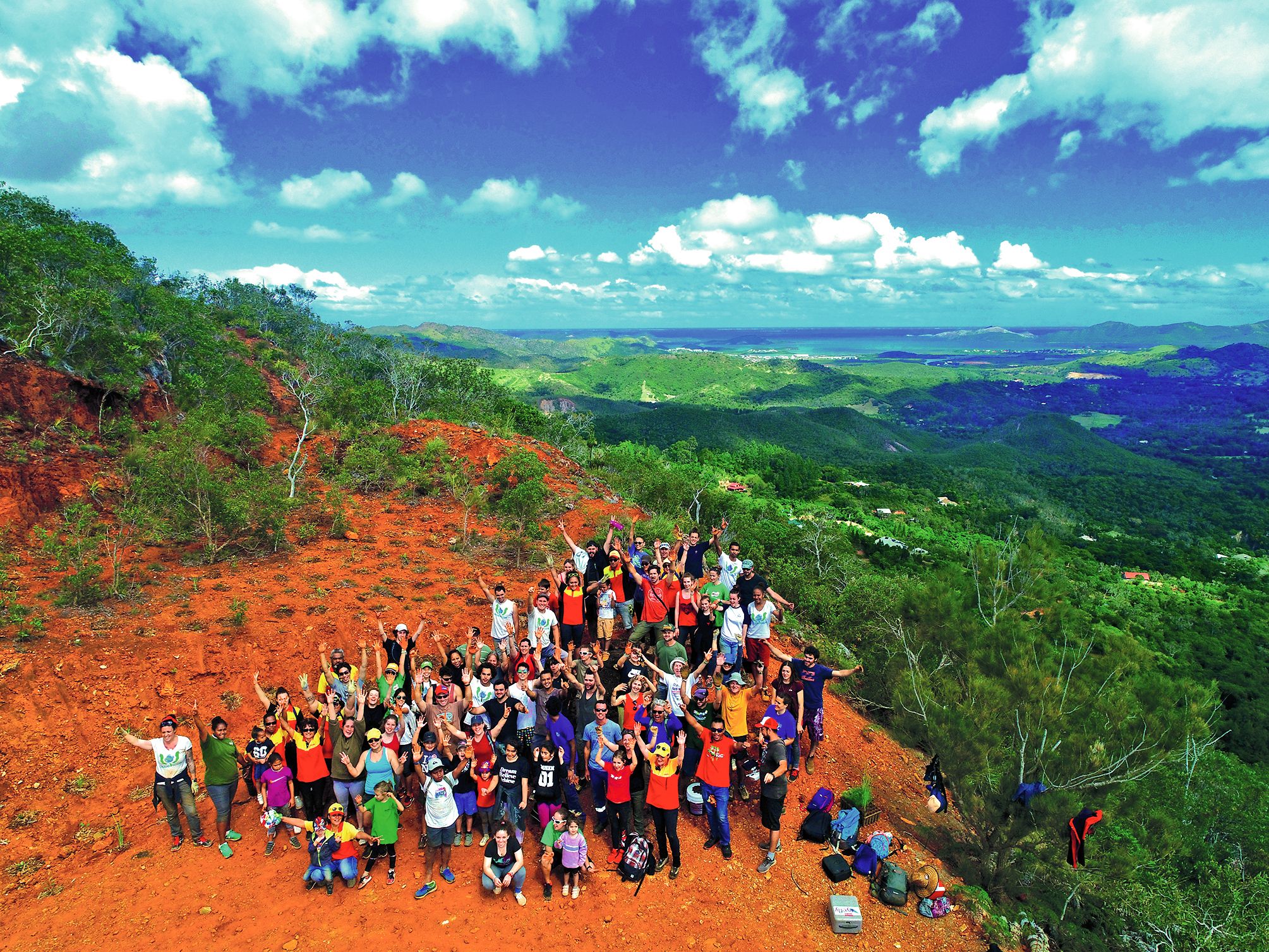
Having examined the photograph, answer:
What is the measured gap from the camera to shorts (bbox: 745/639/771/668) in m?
9.33

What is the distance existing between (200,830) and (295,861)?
1345mm

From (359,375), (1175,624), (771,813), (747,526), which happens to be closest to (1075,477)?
(1175,624)

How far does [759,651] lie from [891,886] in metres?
3.37

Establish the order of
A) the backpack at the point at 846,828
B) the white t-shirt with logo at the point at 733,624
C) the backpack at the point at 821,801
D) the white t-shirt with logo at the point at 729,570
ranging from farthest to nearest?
1. the white t-shirt with logo at the point at 729,570
2. the white t-shirt with logo at the point at 733,624
3. the backpack at the point at 821,801
4. the backpack at the point at 846,828

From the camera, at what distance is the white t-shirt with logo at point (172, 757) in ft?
22.1

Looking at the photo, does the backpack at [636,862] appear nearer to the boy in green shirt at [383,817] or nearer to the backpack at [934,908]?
the boy in green shirt at [383,817]

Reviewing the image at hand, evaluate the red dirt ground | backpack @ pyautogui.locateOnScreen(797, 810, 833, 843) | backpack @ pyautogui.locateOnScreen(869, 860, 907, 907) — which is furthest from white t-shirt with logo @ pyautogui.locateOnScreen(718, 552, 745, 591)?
backpack @ pyautogui.locateOnScreen(869, 860, 907, 907)

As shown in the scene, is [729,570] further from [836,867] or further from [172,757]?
[172,757]

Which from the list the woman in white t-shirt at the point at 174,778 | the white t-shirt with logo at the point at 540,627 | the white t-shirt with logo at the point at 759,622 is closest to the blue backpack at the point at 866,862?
the white t-shirt with logo at the point at 759,622

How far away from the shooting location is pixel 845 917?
6.55 metres

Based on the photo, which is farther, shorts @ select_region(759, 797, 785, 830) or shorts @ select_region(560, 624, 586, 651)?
shorts @ select_region(560, 624, 586, 651)

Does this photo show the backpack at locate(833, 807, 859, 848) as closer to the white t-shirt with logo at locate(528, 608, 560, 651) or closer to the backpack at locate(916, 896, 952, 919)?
the backpack at locate(916, 896, 952, 919)

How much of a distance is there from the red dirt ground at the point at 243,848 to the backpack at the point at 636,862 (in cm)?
11

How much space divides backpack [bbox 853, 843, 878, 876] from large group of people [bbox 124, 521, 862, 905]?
0.96 metres
